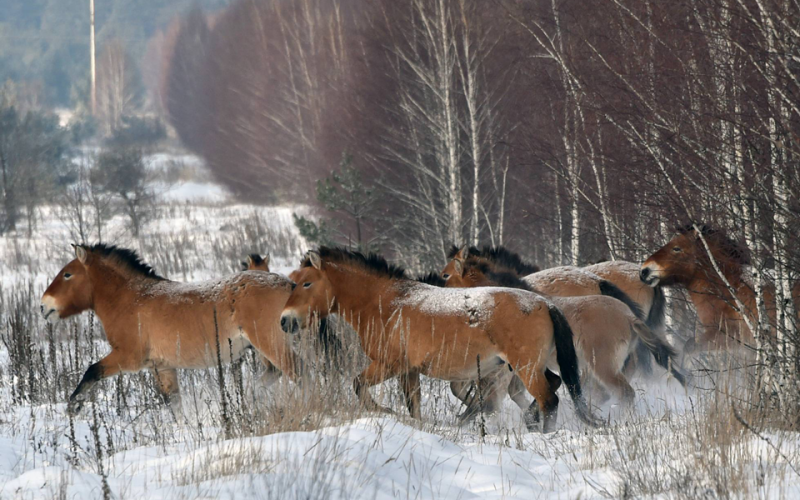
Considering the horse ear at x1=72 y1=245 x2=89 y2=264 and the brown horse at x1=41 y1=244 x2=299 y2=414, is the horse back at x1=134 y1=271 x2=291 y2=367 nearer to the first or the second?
the brown horse at x1=41 y1=244 x2=299 y2=414

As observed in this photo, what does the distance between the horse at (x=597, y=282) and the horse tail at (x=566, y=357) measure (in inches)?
75.9

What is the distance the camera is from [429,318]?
6996 mm

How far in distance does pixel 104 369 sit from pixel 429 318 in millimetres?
3450

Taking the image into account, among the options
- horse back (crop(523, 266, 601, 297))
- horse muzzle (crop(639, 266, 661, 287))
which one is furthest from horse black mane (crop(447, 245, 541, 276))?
horse muzzle (crop(639, 266, 661, 287))

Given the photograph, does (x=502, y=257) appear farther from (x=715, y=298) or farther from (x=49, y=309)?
(x=49, y=309)

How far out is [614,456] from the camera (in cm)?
529

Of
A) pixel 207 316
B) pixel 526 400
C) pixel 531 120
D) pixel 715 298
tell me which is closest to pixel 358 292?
pixel 207 316

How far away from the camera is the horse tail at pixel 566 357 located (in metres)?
6.79

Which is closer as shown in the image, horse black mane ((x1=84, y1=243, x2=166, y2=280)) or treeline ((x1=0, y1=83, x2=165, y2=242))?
horse black mane ((x1=84, y1=243, x2=166, y2=280))

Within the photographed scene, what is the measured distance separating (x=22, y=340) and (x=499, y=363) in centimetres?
603

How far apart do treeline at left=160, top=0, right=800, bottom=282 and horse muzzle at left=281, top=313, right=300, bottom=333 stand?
3.25m

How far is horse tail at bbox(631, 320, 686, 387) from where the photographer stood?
7785 millimetres

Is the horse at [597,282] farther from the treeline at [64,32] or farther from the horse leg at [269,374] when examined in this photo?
the treeline at [64,32]

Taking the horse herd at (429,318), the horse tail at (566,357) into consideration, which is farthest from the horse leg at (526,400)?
the horse tail at (566,357)
